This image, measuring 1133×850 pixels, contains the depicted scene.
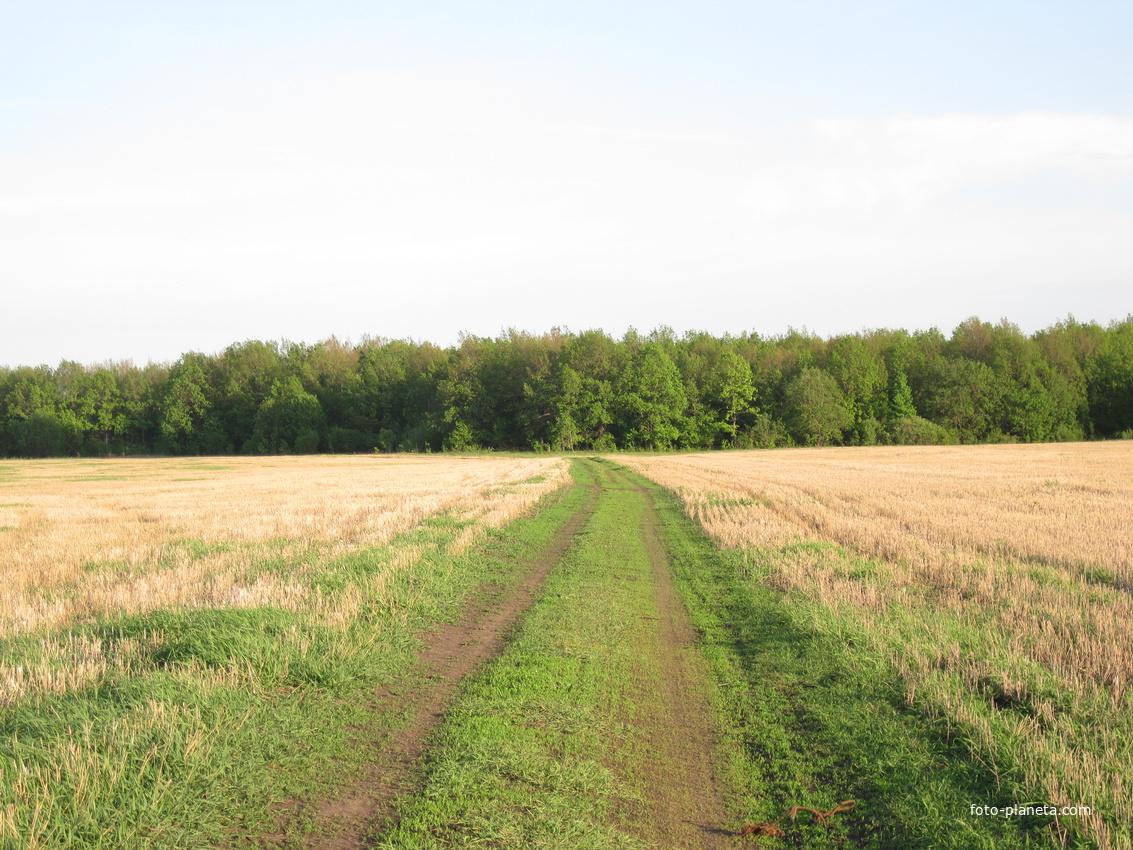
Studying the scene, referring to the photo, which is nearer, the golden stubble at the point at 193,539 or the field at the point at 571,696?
the field at the point at 571,696

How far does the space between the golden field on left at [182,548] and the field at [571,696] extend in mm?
113

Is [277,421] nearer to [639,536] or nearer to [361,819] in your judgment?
[639,536]

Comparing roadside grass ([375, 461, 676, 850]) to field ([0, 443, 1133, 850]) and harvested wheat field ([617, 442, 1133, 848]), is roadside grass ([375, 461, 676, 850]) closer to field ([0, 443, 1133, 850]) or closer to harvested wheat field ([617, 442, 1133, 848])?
field ([0, 443, 1133, 850])

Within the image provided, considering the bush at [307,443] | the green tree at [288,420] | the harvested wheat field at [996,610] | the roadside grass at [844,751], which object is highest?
the green tree at [288,420]

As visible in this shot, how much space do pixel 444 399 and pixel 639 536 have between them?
76.0 metres

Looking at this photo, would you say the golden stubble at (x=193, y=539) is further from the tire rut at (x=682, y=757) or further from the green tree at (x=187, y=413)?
the green tree at (x=187, y=413)

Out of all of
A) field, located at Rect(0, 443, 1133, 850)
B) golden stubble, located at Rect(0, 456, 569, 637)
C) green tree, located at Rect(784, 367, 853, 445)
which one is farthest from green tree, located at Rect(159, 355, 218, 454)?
field, located at Rect(0, 443, 1133, 850)

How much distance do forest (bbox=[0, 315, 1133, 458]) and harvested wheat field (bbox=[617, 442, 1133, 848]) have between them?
220 feet

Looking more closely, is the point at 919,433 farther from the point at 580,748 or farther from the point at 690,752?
the point at 580,748

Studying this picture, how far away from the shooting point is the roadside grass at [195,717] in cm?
429

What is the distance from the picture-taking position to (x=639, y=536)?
1633 cm

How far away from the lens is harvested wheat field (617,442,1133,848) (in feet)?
16.0

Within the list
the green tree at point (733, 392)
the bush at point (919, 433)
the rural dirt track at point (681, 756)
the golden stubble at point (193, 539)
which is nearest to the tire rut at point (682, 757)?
the rural dirt track at point (681, 756)

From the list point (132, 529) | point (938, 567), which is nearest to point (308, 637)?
point (938, 567)
